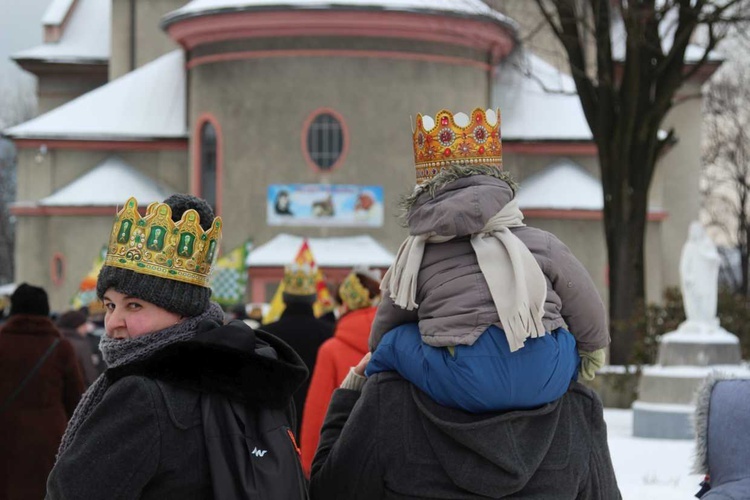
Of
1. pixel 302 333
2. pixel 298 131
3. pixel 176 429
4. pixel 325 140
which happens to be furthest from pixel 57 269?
pixel 176 429

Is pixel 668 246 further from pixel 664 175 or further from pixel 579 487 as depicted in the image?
pixel 579 487

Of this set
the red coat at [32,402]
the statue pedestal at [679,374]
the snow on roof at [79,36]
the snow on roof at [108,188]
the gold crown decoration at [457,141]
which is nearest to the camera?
the gold crown decoration at [457,141]

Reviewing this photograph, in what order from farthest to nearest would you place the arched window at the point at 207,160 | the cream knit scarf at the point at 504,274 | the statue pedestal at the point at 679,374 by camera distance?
the arched window at the point at 207,160
the statue pedestal at the point at 679,374
the cream knit scarf at the point at 504,274

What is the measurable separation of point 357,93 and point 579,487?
31.0 metres

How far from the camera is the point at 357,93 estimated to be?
35219 mm

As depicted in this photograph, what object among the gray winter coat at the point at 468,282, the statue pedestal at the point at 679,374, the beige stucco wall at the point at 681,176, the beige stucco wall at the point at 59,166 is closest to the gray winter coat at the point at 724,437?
the gray winter coat at the point at 468,282

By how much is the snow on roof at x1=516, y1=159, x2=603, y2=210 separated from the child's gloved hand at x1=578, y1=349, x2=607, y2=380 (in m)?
30.8

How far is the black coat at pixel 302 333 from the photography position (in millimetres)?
10242

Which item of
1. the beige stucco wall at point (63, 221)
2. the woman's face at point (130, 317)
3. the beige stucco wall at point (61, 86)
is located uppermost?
the beige stucco wall at point (61, 86)

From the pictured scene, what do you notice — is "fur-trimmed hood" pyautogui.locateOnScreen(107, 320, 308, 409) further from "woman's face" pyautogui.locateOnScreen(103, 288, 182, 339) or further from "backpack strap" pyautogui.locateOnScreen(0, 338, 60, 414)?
→ "backpack strap" pyautogui.locateOnScreen(0, 338, 60, 414)

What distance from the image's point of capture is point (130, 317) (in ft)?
13.8

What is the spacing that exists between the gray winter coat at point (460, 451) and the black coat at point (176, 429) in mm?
381

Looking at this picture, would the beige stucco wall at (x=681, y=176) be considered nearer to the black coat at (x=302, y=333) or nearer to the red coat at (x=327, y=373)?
the black coat at (x=302, y=333)

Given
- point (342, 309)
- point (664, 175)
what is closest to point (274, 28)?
point (664, 175)
